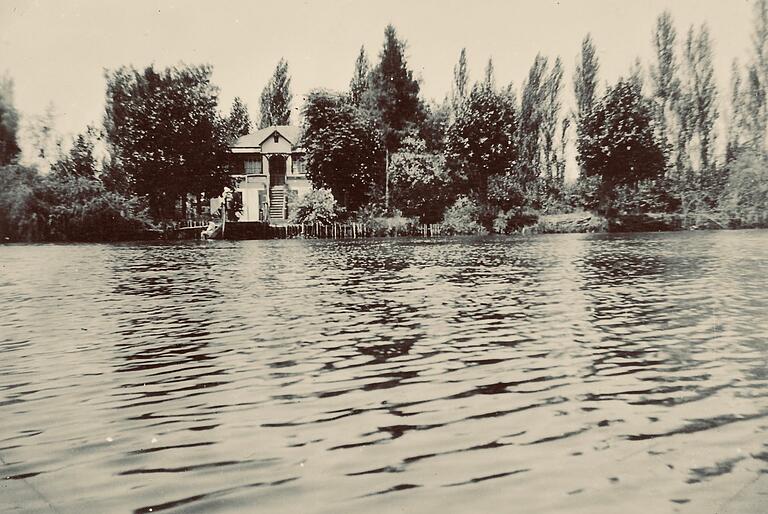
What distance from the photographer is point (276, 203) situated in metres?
81.3

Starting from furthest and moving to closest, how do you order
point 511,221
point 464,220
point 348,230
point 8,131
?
point 511,221, point 464,220, point 8,131, point 348,230

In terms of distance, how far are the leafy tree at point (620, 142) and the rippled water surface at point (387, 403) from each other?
54.4 meters

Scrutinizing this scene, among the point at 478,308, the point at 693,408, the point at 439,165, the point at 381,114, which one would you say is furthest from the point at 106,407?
the point at 381,114

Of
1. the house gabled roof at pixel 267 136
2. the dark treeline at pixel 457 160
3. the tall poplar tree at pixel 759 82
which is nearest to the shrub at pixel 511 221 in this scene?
the dark treeline at pixel 457 160

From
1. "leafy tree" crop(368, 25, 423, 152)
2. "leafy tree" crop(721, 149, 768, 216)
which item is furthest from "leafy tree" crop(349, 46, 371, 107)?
"leafy tree" crop(721, 149, 768, 216)

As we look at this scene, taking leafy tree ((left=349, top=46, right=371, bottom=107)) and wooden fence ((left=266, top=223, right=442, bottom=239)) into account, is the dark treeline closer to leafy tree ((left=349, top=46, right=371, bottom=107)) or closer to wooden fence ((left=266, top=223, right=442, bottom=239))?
wooden fence ((left=266, top=223, right=442, bottom=239))

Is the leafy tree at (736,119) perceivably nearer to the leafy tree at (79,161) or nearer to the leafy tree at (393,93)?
Answer: the leafy tree at (393,93)

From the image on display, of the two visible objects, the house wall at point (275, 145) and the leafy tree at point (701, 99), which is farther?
the house wall at point (275, 145)

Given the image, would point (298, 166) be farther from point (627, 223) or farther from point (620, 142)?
point (627, 223)

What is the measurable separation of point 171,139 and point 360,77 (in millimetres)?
28141

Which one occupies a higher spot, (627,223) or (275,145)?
(275,145)

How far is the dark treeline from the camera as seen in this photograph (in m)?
65.5

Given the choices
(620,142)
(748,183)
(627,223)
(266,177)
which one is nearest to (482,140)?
(620,142)

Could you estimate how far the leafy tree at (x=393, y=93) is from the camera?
81000mm
